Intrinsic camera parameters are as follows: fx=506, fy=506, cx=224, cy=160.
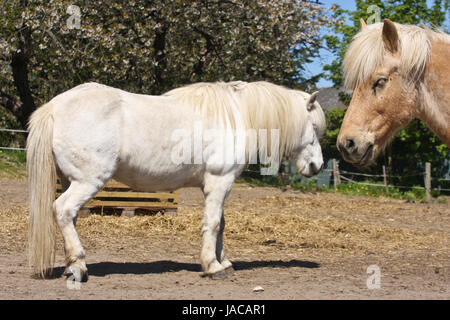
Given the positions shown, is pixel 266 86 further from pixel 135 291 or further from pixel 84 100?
pixel 135 291

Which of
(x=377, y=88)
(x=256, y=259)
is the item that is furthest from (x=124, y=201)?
(x=377, y=88)

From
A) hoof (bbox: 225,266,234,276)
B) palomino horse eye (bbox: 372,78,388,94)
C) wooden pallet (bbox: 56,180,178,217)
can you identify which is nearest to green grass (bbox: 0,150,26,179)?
wooden pallet (bbox: 56,180,178,217)

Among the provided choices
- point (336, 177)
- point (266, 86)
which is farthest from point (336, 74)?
point (266, 86)

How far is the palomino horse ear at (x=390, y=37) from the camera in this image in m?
2.85

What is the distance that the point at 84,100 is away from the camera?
14.4 feet

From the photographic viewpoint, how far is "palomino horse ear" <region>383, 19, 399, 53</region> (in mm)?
2853

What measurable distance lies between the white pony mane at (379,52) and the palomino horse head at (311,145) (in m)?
2.11

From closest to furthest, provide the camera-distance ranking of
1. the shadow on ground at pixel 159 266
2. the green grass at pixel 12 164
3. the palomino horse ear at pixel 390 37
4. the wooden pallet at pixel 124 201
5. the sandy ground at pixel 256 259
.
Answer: the palomino horse ear at pixel 390 37 < the sandy ground at pixel 256 259 < the shadow on ground at pixel 159 266 < the wooden pallet at pixel 124 201 < the green grass at pixel 12 164

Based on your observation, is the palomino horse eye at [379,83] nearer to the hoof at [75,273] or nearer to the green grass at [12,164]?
the hoof at [75,273]

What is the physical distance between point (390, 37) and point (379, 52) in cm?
10

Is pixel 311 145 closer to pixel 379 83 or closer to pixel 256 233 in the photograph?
pixel 379 83

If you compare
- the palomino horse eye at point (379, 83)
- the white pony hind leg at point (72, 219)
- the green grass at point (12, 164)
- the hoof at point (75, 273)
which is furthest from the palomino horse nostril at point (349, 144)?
the green grass at point (12, 164)

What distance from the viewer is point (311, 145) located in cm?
531

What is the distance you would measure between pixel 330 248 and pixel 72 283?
3.60 m
